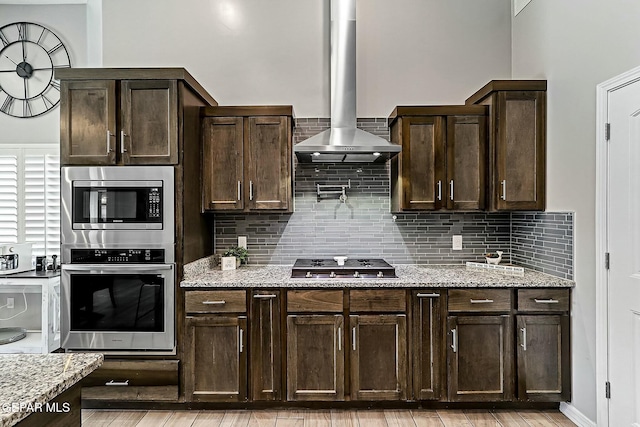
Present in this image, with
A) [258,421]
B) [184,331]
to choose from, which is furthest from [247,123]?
[258,421]

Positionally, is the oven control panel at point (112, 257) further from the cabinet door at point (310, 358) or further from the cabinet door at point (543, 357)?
the cabinet door at point (543, 357)

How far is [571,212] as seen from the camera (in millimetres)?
2871

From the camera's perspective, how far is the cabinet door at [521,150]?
319cm

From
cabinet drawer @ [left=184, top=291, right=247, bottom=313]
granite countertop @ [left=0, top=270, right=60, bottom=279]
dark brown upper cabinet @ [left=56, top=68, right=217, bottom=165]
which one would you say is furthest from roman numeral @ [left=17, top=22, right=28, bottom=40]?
cabinet drawer @ [left=184, top=291, right=247, bottom=313]

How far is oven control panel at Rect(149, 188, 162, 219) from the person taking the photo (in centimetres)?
296

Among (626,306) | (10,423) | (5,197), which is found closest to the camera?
(10,423)

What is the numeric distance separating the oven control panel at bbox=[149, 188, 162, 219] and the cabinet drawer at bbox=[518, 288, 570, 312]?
264 centimetres

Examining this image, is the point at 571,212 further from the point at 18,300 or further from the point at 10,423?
the point at 18,300

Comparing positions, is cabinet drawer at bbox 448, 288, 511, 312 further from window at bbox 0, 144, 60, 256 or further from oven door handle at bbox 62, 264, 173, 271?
window at bbox 0, 144, 60, 256

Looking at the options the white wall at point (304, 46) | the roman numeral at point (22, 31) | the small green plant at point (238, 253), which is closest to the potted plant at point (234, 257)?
the small green plant at point (238, 253)

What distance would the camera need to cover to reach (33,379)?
43.8 inches

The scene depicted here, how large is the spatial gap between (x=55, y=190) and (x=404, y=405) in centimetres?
385

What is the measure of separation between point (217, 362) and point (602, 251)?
2.66 metres

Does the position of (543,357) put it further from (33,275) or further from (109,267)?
(33,275)
